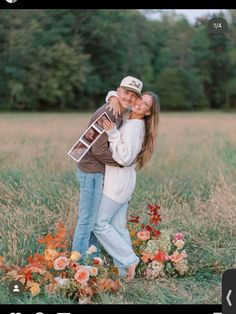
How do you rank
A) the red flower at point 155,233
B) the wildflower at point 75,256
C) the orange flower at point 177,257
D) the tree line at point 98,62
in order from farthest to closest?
the tree line at point 98,62
the red flower at point 155,233
the orange flower at point 177,257
the wildflower at point 75,256

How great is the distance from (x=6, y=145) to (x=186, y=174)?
1684 mm

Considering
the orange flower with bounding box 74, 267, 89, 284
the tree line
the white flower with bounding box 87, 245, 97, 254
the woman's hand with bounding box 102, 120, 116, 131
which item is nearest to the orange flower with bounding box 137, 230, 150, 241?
the white flower with bounding box 87, 245, 97, 254

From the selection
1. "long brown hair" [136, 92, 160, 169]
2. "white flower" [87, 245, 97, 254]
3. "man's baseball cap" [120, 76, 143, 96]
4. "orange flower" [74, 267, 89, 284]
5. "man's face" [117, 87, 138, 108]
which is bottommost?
"orange flower" [74, 267, 89, 284]

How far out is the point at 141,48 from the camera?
20.5 feet

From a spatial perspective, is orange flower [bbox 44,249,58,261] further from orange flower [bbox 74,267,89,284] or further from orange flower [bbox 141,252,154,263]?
orange flower [bbox 141,252,154,263]

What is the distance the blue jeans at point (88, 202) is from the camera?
3455 mm

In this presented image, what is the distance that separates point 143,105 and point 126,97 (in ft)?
0.36

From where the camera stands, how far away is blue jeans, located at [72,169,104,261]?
3.46 metres

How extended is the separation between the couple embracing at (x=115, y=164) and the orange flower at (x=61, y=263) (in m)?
0.14

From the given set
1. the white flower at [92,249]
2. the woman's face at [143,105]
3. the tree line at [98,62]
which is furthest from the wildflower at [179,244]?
the tree line at [98,62]

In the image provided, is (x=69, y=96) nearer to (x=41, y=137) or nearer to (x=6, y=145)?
(x=41, y=137)

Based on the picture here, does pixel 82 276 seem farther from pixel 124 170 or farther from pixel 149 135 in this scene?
pixel 149 135

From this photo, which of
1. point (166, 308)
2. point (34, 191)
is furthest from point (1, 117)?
point (166, 308)

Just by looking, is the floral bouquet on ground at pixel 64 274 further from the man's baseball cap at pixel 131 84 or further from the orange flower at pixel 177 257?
the man's baseball cap at pixel 131 84
